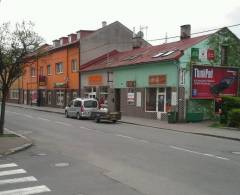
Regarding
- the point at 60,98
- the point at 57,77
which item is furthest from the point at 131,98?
the point at 57,77

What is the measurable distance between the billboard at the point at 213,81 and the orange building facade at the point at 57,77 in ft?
56.9

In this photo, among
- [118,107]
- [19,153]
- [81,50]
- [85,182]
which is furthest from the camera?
[81,50]

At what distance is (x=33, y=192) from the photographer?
7.70 meters

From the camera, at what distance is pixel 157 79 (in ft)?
98.0

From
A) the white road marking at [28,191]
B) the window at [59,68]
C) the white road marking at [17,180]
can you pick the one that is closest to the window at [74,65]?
the window at [59,68]

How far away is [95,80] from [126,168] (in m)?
29.5

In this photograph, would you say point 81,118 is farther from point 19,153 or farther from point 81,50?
point 19,153

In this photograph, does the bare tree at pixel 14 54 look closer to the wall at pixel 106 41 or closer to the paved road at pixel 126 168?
the paved road at pixel 126 168

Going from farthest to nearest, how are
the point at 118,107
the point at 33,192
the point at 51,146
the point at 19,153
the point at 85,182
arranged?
1. the point at 118,107
2. the point at 51,146
3. the point at 19,153
4. the point at 85,182
5. the point at 33,192

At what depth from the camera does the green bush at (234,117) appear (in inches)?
894

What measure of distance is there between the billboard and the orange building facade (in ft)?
56.9

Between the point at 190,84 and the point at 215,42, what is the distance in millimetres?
4276

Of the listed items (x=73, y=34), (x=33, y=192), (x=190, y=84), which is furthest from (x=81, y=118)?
(x=33, y=192)

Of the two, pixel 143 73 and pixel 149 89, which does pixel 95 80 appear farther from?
pixel 149 89
